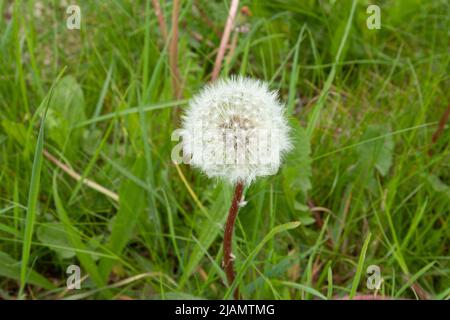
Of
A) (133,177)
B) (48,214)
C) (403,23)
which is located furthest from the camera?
(403,23)

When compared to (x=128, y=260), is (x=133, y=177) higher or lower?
higher

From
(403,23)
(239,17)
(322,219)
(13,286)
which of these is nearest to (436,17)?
(403,23)

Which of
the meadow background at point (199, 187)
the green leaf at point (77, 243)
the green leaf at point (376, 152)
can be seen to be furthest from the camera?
the green leaf at point (376, 152)

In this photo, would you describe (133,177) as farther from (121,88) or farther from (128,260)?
(121,88)

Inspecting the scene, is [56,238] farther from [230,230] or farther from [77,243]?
[230,230]

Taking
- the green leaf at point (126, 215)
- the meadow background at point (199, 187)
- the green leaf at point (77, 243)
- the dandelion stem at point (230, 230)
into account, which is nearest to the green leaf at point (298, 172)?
the meadow background at point (199, 187)

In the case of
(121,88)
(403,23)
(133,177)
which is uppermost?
(403,23)
